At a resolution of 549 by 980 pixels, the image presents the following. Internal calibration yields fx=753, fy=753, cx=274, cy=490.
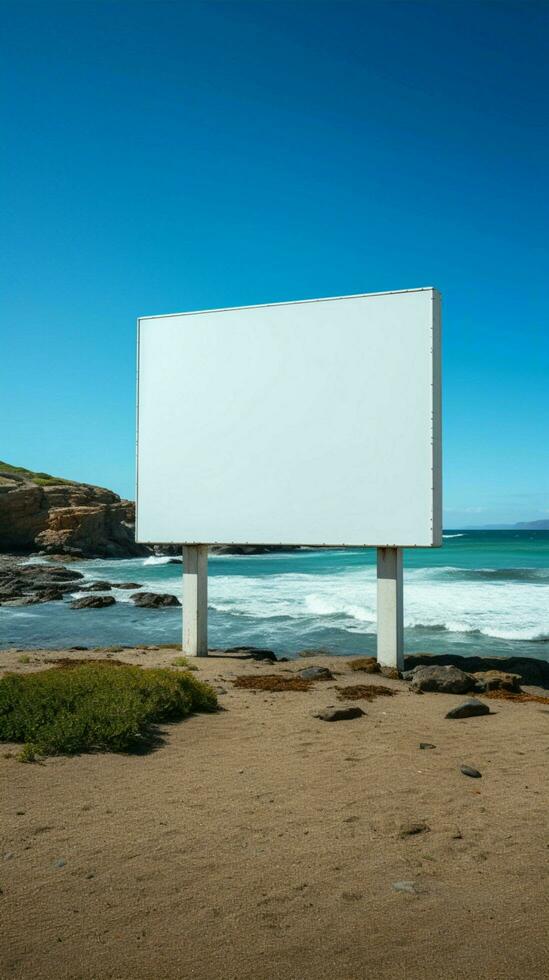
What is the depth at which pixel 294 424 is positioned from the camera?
14.9 metres

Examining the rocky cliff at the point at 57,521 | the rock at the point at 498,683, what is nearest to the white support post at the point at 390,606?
the rock at the point at 498,683

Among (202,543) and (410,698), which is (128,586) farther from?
(410,698)

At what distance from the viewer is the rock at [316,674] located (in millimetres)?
14634

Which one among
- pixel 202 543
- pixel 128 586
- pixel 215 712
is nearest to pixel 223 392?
pixel 202 543

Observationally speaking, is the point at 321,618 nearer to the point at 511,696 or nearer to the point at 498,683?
the point at 498,683

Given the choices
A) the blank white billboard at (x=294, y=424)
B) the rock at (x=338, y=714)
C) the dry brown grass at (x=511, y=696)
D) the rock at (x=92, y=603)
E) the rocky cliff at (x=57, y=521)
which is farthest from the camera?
the rocky cliff at (x=57, y=521)

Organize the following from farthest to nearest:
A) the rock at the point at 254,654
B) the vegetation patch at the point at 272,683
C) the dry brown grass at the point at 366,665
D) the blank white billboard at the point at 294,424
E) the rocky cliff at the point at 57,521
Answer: the rocky cliff at the point at 57,521 → the rock at the point at 254,654 → the dry brown grass at the point at 366,665 → the blank white billboard at the point at 294,424 → the vegetation patch at the point at 272,683

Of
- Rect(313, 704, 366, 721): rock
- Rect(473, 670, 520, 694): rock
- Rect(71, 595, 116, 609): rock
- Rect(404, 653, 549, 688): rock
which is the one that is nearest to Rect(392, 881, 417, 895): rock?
Rect(313, 704, 366, 721): rock

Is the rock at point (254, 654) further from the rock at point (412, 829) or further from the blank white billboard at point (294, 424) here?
the rock at point (412, 829)

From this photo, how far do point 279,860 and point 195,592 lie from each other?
10.5 m

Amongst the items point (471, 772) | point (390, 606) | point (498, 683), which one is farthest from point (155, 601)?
point (471, 772)

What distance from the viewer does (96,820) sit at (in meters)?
6.93

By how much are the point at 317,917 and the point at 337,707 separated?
237 inches

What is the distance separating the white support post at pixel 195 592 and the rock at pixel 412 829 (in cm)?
989
